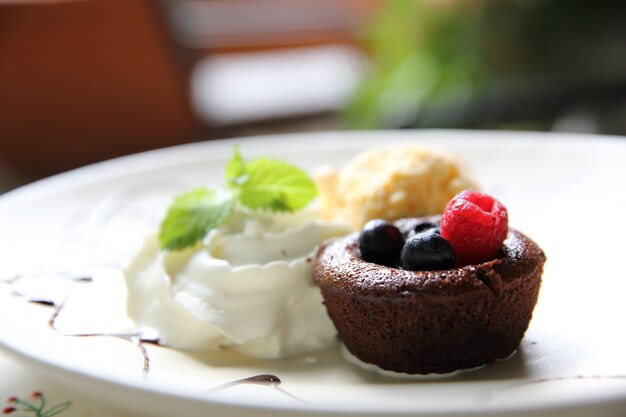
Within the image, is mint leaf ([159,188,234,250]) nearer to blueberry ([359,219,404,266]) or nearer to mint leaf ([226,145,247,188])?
mint leaf ([226,145,247,188])

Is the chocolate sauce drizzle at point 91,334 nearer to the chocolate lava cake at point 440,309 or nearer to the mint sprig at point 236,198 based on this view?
the mint sprig at point 236,198

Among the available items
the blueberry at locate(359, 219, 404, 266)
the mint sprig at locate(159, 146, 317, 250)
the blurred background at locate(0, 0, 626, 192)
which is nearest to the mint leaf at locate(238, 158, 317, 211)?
the mint sprig at locate(159, 146, 317, 250)

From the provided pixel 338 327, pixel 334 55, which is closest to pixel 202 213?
pixel 338 327

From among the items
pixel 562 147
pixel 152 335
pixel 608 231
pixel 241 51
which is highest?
pixel 241 51

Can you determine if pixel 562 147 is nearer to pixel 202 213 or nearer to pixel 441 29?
pixel 202 213

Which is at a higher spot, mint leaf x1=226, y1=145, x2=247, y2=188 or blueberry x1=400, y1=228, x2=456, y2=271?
Answer: mint leaf x1=226, y1=145, x2=247, y2=188

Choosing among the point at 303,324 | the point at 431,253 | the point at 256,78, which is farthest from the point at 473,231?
the point at 256,78
